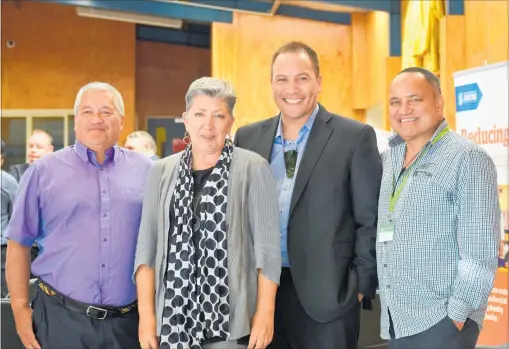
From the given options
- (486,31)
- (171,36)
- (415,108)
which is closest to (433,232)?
(415,108)

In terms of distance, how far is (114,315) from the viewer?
2.59 metres

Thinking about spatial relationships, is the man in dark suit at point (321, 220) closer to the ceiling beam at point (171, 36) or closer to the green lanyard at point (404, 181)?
the green lanyard at point (404, 181)

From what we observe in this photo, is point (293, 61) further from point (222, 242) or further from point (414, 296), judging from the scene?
point (414, 296)

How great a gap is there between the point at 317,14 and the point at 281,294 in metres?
7.21

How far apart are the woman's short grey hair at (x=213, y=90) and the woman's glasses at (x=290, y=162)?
1.32 feet

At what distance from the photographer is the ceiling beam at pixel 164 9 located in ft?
31.1

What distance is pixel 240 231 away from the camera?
2.26 metres

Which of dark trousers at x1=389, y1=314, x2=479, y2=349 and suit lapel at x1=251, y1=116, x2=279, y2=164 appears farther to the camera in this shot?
suit lapel at x1=251, y1=116, x2=279, y2=164

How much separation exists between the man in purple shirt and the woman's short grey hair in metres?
0.50

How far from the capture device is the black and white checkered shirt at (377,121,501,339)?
7.33 feet

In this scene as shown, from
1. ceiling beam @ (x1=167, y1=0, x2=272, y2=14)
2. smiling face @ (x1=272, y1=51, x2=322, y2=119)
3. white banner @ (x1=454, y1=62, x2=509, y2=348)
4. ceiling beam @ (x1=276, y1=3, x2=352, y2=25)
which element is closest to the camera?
smiling face @ (x1=272, y1=51, x2=322, y2=119)

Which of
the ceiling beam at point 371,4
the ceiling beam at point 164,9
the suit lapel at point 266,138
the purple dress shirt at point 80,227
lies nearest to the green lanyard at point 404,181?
the suit lapel at point 266,138

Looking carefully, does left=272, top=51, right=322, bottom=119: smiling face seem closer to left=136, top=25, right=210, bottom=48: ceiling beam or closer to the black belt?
the black belt

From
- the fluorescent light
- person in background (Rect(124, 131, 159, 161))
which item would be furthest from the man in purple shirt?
the fluorescent light
